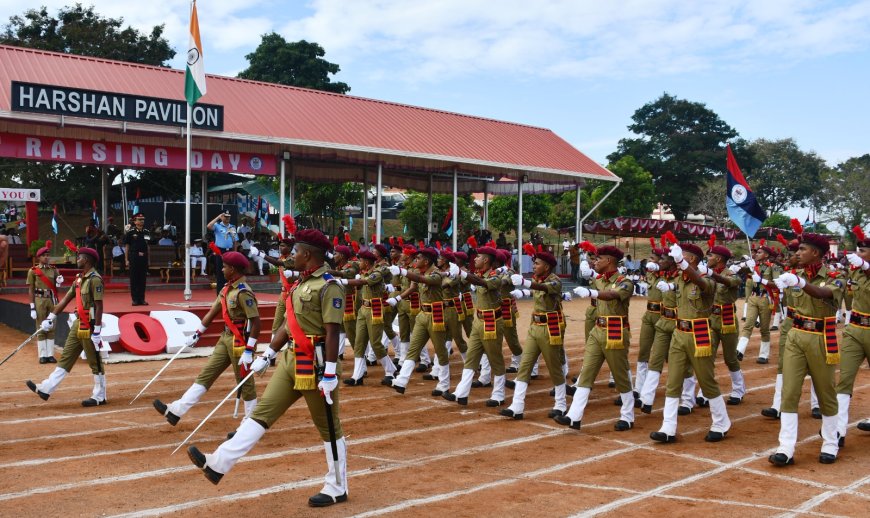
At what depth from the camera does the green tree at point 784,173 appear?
2911 inches

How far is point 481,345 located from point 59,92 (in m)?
12.5

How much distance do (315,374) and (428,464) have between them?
192 centimetres

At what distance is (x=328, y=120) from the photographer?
79.8 ft

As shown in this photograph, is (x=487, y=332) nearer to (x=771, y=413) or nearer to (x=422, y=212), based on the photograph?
(x=771, y=413)

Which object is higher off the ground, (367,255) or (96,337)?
(367,255)

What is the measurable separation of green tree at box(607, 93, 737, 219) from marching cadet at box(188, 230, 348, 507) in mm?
64175

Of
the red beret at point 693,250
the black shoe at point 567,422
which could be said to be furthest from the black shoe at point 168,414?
the red beret at point 693,250

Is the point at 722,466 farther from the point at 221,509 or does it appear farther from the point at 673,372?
the point at 221,509

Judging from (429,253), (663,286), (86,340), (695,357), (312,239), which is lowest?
(86,340)

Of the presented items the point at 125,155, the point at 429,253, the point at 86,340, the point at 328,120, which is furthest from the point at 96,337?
the point at 328,120

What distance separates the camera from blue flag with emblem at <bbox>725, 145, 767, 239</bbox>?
495 inches

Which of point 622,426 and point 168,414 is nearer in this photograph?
point 168,414

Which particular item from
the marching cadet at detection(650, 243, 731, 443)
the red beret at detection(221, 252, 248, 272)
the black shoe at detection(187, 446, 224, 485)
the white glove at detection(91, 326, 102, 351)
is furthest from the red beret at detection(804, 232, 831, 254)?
the white glove at detection(91, 326, 102, 351)

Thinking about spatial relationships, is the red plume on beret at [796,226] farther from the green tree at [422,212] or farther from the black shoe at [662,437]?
the green tree at [422,212]
